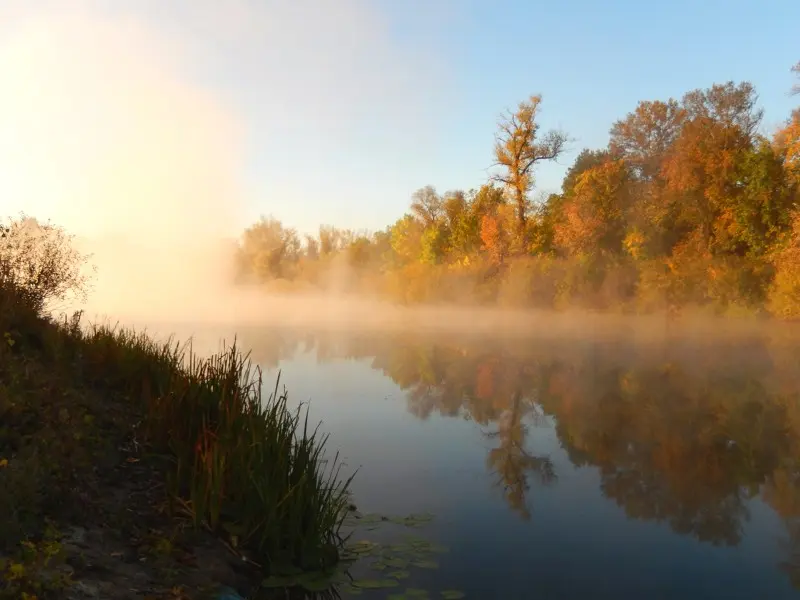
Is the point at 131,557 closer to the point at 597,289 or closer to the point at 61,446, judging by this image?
the point at 61,446

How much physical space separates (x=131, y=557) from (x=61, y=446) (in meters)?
Result: 1.73

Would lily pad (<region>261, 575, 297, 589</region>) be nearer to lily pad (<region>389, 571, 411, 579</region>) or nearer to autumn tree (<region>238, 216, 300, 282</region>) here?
Answer: lily pad (<region>389, 571, 411, 579</region>)

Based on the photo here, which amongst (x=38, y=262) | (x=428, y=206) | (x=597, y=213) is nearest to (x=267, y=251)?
(x=428, y=206)

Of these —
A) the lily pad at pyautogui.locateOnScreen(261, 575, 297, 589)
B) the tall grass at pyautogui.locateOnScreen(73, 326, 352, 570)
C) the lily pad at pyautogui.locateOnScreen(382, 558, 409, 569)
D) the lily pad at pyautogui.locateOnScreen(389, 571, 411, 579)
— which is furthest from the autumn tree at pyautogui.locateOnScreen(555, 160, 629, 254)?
the lily pad at pyautogui.locateOnScreen(261, 575, 297, 589)

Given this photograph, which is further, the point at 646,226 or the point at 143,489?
the point at 646,226

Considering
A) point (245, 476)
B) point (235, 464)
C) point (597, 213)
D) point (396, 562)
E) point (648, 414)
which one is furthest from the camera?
point (597, 213)

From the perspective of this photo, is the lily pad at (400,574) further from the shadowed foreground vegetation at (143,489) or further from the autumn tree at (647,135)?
the autumn tree at (647,135)

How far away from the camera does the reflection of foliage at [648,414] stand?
8586 mm

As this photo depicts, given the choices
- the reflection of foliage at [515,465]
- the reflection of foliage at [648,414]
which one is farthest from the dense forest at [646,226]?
the reflection of foliage at [515,465]

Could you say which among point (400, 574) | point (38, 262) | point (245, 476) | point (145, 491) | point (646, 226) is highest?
point (646, 226)

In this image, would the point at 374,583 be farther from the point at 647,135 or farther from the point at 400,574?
the point at 647,135

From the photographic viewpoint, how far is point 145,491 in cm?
637

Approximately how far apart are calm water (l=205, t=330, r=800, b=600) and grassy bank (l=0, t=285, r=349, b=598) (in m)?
1.37

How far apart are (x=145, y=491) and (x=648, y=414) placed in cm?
1110
